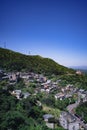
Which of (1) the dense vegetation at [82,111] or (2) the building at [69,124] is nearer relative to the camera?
(2) the building at [69,124]

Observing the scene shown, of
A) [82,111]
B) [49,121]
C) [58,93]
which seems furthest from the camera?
[58,93]

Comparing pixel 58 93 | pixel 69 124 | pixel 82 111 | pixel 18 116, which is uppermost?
pixel 18 116

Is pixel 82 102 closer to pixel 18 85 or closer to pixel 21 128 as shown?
pixel 18 85

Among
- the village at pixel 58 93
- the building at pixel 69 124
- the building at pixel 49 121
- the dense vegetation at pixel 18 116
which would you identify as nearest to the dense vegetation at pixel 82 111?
the village at pixel 58 93

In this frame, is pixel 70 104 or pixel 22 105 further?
pixel 70 104

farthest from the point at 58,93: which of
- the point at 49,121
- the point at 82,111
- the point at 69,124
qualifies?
the point at 49,121

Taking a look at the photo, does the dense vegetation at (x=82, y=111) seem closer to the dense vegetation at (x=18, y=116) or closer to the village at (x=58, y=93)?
the village at (x=58, y=93)

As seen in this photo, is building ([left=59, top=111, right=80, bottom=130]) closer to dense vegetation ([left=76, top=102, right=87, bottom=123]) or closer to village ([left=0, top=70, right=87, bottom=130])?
village ([left=0, top=70, right=87, bottom=130])

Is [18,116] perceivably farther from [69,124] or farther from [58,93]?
[58,93]

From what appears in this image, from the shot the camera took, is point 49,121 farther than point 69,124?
No

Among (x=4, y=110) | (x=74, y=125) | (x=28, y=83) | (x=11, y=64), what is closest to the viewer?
(x=4, y=110)

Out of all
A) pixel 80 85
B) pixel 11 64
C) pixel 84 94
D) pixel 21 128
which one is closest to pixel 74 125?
pixel 21 128
